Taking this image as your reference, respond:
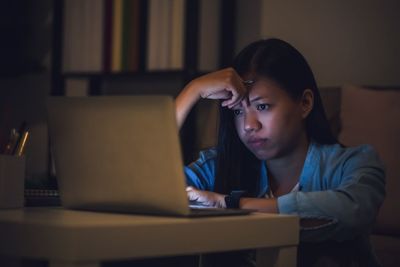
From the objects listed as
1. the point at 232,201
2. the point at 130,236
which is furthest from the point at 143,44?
the point at 130,236

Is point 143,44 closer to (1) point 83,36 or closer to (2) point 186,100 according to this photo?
(1) point 83,36

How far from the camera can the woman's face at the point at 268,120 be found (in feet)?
4.93

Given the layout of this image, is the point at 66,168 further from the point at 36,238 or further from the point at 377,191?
the point at 377,191

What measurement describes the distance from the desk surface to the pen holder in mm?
84

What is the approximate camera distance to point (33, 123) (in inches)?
141

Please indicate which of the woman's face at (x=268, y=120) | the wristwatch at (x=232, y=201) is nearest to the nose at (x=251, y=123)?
the woman's face at (x=268, y=120)

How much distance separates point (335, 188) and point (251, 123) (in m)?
0.24

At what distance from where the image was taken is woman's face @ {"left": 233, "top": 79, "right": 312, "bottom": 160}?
4.93 feet

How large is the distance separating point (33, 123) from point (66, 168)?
101 inches

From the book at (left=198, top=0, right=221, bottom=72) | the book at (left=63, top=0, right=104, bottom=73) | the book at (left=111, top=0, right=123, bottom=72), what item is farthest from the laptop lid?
the book at (left=63, top=0, right=104, bottom=73)

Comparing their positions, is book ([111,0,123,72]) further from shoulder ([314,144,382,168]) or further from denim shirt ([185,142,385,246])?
shoulder ([314,144,382,168])

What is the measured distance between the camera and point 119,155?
100cm

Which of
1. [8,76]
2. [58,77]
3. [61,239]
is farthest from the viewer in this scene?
[8,76]

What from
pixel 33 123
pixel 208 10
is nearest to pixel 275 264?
pixel 208 10
